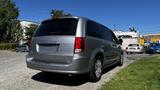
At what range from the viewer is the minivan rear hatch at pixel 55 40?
8.61 metres

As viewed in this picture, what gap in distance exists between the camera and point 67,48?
860 centimetres

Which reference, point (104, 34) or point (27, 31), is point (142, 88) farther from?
point (27, 31)

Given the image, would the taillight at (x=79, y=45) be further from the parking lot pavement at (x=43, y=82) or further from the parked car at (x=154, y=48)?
the parked car at (x=154, y=48)

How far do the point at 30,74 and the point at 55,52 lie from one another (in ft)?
8.59

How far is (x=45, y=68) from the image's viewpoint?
8.84m

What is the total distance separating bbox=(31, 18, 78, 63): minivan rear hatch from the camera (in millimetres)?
8609

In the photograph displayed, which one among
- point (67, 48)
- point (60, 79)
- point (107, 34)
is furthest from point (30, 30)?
point (67, 48)

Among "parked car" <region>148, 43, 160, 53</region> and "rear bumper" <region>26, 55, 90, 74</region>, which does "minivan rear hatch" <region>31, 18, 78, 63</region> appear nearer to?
"rear bumper" <region>26, 55, 90, 74</region>

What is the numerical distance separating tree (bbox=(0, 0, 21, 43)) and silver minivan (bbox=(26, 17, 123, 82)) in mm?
55350

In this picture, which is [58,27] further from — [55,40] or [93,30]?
[93,30]

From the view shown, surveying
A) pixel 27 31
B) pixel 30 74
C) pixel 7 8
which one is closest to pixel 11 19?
pixel 7 8

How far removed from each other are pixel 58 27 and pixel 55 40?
52cm

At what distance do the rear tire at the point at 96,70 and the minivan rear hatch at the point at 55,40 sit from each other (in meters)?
1.19

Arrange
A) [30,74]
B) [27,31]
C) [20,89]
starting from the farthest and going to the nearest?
1. [27,31]
2. [30,74]
3. [20,89]
